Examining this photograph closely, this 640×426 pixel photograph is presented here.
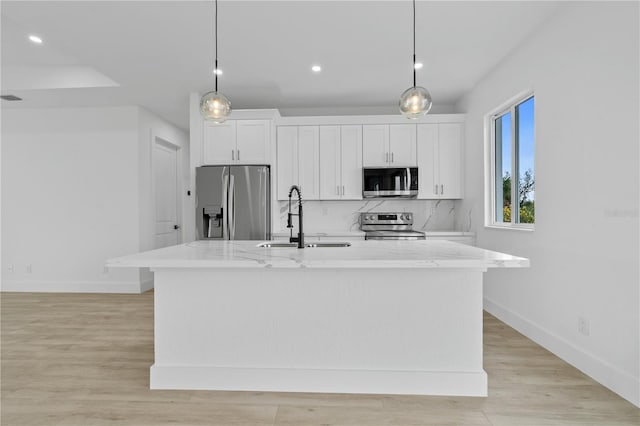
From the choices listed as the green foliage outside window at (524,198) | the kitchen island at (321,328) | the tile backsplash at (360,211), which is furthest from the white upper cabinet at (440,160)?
the kitchen island at (321,328)

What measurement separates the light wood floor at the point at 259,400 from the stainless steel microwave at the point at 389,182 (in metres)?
2.13

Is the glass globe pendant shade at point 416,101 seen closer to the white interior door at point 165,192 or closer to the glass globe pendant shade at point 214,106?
the glass globe pendant shade at point 214,106

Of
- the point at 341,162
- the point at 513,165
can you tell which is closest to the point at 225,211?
the point at 341,162

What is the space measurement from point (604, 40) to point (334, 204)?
11.1ft

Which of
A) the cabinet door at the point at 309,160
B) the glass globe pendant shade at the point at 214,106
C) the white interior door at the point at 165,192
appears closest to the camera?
the glass globe pendant shade at the point at 214,106

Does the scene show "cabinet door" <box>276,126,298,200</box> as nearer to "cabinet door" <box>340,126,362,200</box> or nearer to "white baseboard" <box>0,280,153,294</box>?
"cabinet door" <box>340,126,362,200</box>

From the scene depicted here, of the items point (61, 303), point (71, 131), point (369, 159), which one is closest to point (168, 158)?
point (71, 131)

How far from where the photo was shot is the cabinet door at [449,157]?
4.65m

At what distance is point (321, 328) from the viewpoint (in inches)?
85.7

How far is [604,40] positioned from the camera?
2.22 meters

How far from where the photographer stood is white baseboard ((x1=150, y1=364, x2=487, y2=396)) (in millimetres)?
2107

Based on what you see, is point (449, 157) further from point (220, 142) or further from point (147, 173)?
point (147, 173)

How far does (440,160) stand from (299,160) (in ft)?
5.98

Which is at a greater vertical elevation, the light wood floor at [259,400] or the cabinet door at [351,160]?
the cabinet door at [351,160]
